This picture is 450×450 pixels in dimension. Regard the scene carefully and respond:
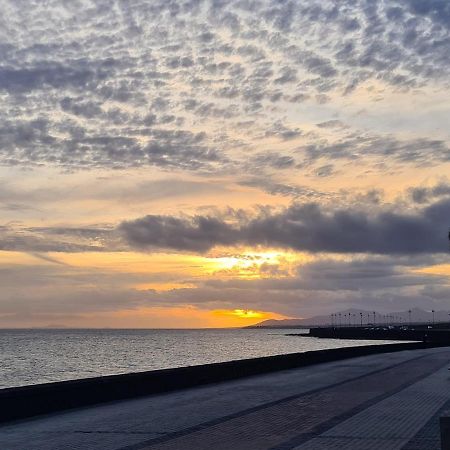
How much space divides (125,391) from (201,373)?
560 cm

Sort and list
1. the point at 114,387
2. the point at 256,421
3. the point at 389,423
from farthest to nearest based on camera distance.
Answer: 1. the point at 114,387
2. the point at 256,421
3. the point at 389,423

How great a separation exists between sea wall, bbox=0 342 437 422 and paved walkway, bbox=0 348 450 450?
0.50 meters

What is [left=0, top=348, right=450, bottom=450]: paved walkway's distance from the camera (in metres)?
13.6

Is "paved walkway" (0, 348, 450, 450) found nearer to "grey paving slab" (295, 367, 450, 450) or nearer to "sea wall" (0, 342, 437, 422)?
"grey paving slab" (295, 367, 450, 450)

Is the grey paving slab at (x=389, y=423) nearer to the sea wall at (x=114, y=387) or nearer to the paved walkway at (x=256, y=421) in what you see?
the paved walkway at (x=256, y=421)

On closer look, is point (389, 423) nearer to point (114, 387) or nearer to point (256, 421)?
point (256, 421)

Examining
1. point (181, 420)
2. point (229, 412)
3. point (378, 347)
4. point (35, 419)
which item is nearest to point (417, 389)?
point (229, 412)

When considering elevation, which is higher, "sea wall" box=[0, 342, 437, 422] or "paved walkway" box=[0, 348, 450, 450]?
"sea wall" box=[0, 342, 437, 422]

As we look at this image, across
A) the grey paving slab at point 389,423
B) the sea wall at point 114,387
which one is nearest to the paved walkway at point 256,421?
the grey paving slab at point 389,423

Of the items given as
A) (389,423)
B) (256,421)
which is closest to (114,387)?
(256,421)

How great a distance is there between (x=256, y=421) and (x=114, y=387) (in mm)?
6334

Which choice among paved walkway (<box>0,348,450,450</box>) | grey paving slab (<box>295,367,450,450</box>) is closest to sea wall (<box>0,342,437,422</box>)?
paved walkway (<box>0,348,450,450</box>)

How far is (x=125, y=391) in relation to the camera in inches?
863

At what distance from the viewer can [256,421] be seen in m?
16.6
